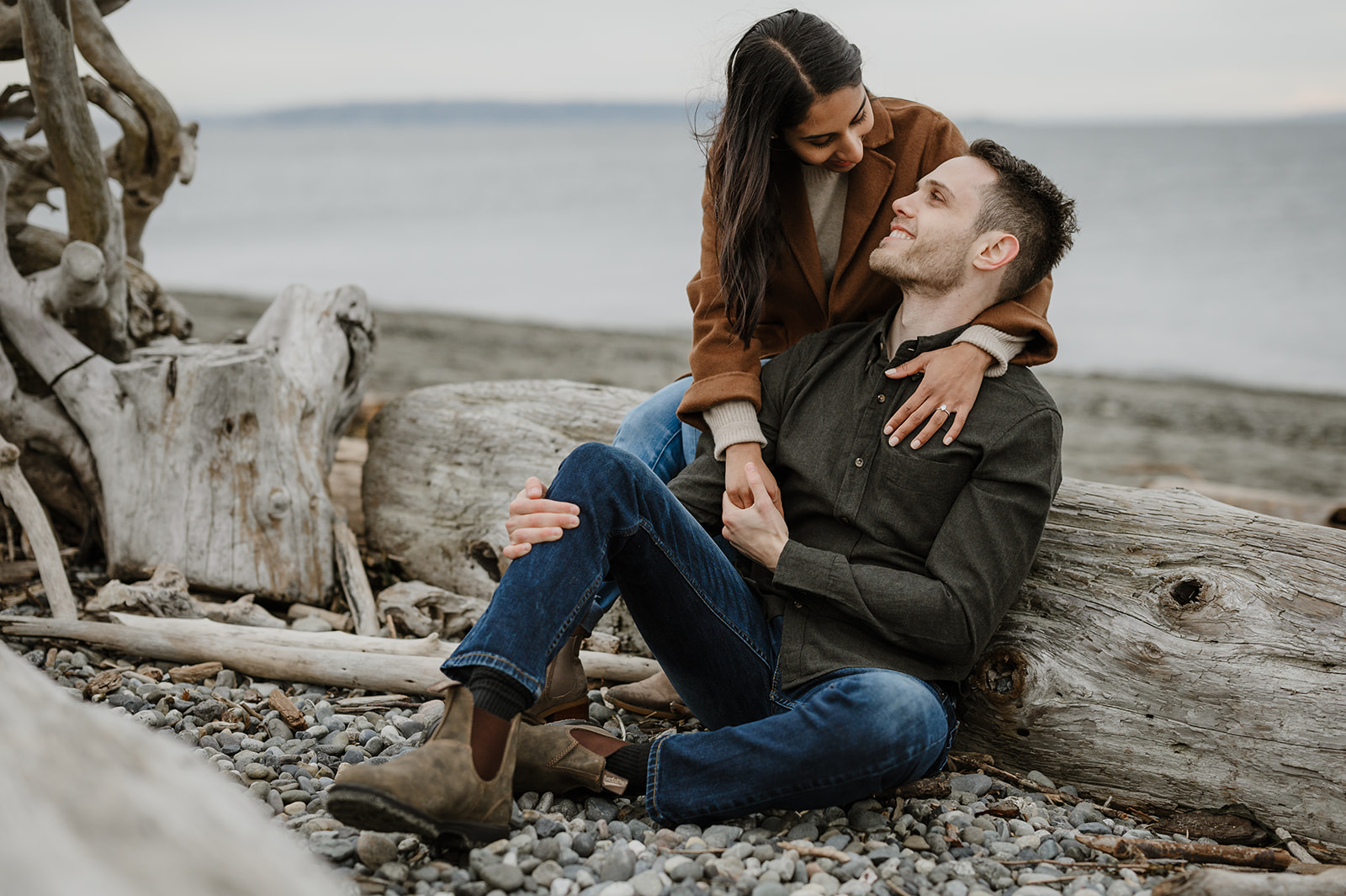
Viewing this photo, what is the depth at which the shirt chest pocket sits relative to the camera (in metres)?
2.78

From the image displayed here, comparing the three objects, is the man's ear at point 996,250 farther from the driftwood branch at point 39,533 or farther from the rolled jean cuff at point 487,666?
the driftwood branch at point 39,533

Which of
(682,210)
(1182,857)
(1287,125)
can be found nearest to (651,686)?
(1182,857)

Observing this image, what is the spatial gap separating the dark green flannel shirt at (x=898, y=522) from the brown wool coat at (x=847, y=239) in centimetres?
36

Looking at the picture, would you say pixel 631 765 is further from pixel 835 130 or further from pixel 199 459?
pixel 199 459

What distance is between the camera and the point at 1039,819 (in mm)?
2779

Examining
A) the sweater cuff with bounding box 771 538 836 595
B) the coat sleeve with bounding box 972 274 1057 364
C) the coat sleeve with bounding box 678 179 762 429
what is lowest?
the sweater cuff with bounding box 771 538 836 595

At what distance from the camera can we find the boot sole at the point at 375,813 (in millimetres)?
2113

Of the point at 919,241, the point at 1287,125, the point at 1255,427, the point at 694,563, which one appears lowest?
the point at 1255,427

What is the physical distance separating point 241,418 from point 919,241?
299cm

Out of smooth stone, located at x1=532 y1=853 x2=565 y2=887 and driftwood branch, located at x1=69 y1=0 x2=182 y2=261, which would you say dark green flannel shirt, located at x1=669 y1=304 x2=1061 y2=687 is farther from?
driftwood branch, located at x1=69 y1=0 x2=182 y2=261

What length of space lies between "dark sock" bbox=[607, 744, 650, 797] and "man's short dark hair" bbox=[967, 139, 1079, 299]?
1736mm

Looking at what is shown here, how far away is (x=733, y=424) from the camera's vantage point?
3080mm

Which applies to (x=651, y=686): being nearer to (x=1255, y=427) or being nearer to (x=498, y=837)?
(x=498, y=837)

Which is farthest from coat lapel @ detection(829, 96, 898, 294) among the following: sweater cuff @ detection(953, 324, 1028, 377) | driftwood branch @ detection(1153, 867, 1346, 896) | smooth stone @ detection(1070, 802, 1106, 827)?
driftwood branch @ detection(1153, 867, 1346, 896)
